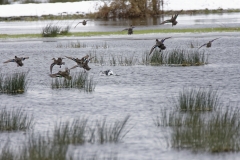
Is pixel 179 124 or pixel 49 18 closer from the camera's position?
pixel 179 124

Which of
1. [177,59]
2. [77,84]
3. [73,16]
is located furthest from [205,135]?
[73,16]

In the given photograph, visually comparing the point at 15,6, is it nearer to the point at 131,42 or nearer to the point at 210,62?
the point at 131,42

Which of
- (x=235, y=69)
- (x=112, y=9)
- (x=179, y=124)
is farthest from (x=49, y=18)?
(x=179, y=124)

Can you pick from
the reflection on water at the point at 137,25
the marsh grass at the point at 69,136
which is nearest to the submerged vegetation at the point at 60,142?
the marsh grass at the point at 69,136

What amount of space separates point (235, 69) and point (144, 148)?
13.2 m

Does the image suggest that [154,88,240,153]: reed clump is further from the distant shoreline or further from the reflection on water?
the distant shoreline

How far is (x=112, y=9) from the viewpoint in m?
63.2

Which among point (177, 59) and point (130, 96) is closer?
point (130, 96)

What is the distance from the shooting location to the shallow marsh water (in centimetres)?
1270

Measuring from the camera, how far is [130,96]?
19.5 metres

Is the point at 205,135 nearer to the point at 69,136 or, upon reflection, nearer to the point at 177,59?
the point at 69,136

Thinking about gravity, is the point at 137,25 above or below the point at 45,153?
below

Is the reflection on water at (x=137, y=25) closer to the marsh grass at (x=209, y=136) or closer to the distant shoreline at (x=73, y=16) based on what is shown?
the distant shoreline at (x=73, y=16)

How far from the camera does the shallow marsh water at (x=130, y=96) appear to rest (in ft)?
41.7
